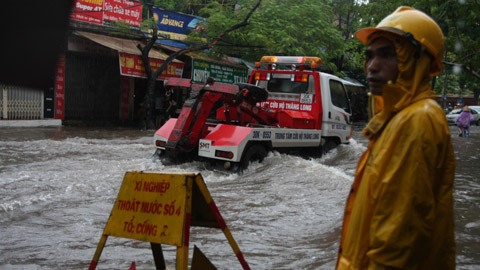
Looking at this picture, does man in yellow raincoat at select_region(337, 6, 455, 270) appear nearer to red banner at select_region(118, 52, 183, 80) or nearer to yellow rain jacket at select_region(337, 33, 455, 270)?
yellow rain jacket at select_region(337, 33, 455, 270)

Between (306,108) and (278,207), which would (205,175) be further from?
(306,108)

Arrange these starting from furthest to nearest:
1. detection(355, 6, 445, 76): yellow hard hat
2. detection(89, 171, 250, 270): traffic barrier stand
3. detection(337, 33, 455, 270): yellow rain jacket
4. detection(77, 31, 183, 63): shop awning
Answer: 1. detection(77, 31, 183, 63): shop awning
2. detection(89, 171, 250, 270): traffic barrier stand
3. detection(355, 6, 445, 76): yellow hard hat
4. detection(337, 33, 455, 270): yellow rain jacket

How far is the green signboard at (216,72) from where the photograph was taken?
19562 millimetres

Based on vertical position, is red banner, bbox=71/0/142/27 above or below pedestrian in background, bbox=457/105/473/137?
above

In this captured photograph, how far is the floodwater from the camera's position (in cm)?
452

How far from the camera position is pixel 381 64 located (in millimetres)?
1932

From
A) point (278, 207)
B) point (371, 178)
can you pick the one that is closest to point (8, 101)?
point (278, 207)

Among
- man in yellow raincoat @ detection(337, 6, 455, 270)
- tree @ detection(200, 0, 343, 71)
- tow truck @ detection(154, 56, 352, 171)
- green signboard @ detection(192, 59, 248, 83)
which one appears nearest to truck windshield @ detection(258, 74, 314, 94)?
tow truck @ detection(154, 56, 352, 171)

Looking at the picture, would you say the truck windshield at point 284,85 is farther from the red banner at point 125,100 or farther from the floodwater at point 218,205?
the red banner at point 125,100

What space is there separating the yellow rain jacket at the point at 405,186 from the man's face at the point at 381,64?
0.04 metres

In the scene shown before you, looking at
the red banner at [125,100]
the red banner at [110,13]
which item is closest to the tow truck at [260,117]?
the red banner at [110,13]

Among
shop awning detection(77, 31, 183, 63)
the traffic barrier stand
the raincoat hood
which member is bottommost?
the traffic barrier stand

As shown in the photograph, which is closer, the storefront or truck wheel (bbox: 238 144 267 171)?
truck wheel (bbox: 238 144 267 171)

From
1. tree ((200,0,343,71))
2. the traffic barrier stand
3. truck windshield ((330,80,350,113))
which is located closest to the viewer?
the traffic barrier stand
